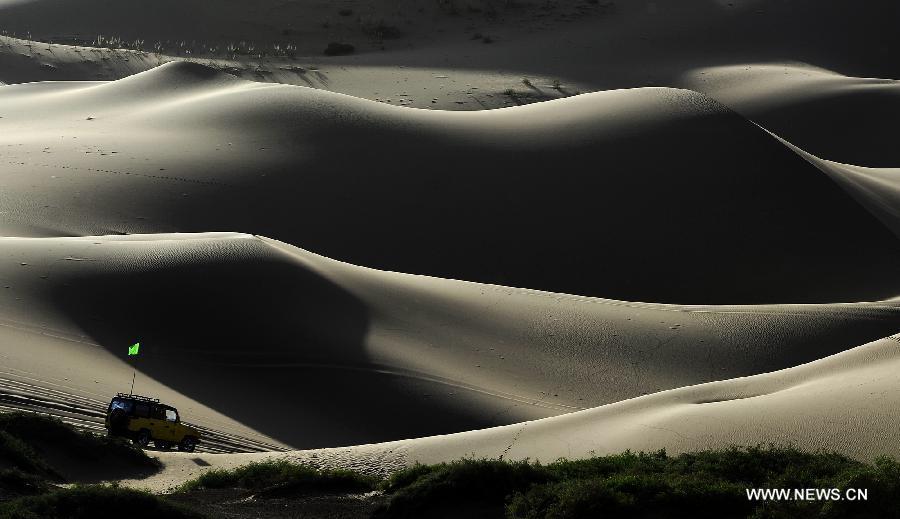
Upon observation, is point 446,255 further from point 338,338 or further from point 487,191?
point 338,338

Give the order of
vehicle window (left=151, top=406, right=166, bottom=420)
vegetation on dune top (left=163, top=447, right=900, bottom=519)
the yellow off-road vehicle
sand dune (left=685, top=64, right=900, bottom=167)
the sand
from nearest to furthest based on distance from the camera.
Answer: vegetation on dune top (left=163, top=447, right=900, bottom=519), the yellow off-road vehicle, vehicle window (left=151, top=406, right=166, bottom=420), the sand, sand dune (left=685, top=64, right=900, bottom=167)

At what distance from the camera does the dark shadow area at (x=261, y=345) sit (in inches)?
853

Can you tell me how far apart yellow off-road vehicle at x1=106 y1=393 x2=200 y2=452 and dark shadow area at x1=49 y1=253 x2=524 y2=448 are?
6.30 feet

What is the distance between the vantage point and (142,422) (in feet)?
58.9

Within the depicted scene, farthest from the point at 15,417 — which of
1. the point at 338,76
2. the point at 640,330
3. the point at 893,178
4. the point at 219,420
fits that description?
the point at 338,76

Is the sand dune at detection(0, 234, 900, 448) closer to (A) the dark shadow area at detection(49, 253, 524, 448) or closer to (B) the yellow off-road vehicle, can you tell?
(A) the dark shadow area at detection(49, 253, 524, 448)

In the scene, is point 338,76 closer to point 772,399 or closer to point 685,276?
point 685,276

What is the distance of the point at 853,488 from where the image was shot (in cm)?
1113

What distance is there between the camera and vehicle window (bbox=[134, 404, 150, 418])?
17984 millimetres

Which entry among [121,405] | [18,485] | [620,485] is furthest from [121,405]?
[620,485]

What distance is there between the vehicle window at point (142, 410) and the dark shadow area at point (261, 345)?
2144mm

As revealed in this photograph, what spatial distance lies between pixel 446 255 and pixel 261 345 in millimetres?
9750

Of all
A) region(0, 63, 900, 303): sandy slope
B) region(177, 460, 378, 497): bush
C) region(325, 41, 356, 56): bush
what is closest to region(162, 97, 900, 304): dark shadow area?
region(0, 63, 900, 303): sandy slope

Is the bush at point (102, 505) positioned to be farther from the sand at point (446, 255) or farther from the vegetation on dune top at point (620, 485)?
the sand at point (446, 255)
